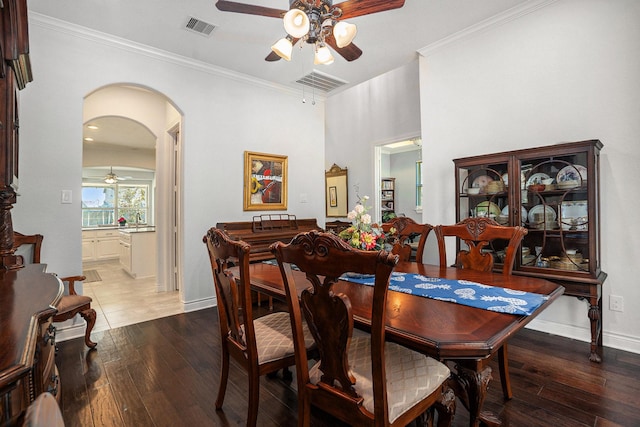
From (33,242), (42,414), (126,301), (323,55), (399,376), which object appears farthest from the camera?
(126,301)

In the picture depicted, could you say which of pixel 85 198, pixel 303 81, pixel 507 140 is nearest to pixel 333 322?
pixel 507 140

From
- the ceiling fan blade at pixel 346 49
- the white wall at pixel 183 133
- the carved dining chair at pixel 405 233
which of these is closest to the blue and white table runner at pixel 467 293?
the carved dining chair at pixel 405 233

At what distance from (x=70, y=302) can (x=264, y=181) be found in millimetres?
2489

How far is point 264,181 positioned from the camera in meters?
4.39

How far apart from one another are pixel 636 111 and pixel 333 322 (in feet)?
9.60

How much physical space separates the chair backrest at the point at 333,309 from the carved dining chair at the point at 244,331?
0.29 metres

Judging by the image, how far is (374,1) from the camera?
2.08m

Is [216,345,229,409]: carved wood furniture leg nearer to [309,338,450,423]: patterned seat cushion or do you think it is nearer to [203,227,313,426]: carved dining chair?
[203,227,313,426]: carved dining chair

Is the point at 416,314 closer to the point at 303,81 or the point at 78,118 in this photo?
the point at 78,118

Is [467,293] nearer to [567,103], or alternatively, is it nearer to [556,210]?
[556,210]

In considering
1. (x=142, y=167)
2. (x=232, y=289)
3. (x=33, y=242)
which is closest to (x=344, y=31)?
(x=232, y=289)

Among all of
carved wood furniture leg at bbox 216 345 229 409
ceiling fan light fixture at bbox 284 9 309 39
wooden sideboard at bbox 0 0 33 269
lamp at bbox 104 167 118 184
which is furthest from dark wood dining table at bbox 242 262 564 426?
lamp at bbox 104 167 118 184

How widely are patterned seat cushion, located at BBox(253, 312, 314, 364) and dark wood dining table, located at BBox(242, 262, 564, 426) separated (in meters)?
0.24

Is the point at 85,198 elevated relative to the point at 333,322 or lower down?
elevated
